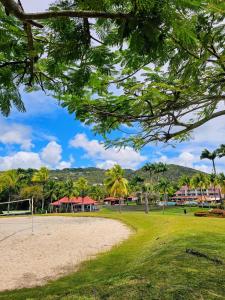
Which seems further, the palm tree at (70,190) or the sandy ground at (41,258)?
the palm tree at (70,190)

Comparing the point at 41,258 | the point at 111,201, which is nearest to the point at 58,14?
the point at 41,258

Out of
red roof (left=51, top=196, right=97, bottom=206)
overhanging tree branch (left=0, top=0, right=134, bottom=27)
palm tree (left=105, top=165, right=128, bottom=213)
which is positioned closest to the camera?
overhanging tree branch (left=0, top=0, right=134, bottom=27)

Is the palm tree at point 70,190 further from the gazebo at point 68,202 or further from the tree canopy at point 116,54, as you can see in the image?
the tree canopy at point 116,54

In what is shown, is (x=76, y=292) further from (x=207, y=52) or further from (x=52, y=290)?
(x=207, y=52)

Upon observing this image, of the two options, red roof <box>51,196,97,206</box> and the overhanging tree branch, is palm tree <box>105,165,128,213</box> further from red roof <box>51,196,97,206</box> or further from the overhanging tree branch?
the overhanging tree branch

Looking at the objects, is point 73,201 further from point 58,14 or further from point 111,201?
point 58,14

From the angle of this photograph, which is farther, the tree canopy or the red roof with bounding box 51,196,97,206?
the red roof with bounding box 51,196,97,206

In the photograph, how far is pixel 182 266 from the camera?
11977 millimetres

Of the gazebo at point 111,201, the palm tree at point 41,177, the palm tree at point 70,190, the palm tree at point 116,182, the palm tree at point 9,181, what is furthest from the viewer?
the gazebo at point 111,201

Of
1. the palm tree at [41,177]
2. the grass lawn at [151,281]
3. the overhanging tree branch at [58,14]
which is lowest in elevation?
the grass lawn at [151,281]

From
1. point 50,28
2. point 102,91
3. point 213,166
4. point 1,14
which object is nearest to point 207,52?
point 102,91

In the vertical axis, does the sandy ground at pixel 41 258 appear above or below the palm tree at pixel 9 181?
below

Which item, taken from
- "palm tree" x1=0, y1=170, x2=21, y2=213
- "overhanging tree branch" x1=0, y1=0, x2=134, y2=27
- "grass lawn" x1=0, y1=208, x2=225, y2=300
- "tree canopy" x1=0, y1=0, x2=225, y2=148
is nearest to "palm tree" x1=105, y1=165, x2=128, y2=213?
"palm tree" x1=0, y1=170, x2=21, y2=213

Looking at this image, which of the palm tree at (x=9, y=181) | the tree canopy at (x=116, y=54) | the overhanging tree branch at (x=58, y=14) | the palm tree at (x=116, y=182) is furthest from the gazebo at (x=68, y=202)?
the overhanging tree branch at (x=58, y=14)
